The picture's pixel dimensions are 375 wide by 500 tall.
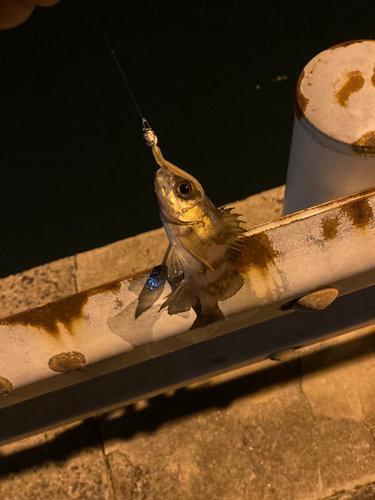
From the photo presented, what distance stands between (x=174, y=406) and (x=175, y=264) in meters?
1.81

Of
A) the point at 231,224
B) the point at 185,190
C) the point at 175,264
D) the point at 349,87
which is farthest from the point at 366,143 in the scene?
the point at 175,264

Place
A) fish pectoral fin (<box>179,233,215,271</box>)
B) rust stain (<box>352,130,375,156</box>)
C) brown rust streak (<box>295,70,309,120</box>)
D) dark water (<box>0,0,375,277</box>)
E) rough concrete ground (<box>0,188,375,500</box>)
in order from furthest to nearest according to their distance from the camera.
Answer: rough concrete ground (<box>0,188,375,500</box>), dark water (<box>0,0,375,277</box>), brown rust streak (<box>295,70,309,120</box>), rust stain (<box>352,130,375,156</box>), fish pectoral fin (<box>179,233,215,271</box>)

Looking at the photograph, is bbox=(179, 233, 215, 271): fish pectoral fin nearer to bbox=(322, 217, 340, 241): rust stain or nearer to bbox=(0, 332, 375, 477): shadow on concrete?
bbox=(322, 217, 340, 241): rust stain

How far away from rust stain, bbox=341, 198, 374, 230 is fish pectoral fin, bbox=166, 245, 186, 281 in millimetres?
702

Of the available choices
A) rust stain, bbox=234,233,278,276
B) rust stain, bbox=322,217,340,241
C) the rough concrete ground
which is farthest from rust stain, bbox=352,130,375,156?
the rough concrete ground

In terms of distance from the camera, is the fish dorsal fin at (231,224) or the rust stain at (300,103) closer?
the fish dorsal fin at (231,224)

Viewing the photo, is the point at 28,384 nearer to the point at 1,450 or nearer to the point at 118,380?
the point at 118,380

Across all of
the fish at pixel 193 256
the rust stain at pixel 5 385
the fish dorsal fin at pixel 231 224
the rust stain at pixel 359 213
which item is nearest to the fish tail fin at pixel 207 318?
the fish at pixel 193 256

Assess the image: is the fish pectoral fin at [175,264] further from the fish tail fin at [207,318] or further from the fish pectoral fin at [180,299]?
the fish tail fin at [207,318]

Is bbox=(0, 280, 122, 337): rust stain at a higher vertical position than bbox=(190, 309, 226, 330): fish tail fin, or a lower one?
higher

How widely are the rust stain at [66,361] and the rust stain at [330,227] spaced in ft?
3.68

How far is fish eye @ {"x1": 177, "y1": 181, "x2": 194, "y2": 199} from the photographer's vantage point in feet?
4.79

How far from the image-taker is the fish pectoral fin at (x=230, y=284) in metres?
1.45

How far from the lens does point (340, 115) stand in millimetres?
1692
